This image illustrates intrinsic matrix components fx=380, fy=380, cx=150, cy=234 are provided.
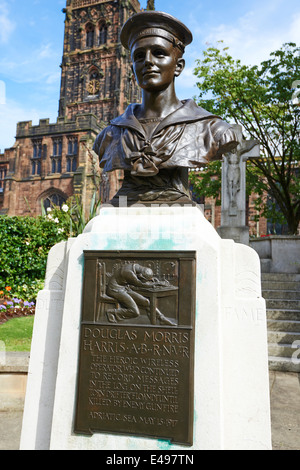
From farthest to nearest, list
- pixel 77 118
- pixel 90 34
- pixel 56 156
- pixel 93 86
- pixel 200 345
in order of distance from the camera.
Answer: pixel 90 34 < pixel 93 86 < pixel 56 156 < pixel 77 118 < pixel 200 345

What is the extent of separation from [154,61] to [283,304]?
5230 millimetres

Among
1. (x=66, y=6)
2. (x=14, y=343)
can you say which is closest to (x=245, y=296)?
(x=14, y=343)

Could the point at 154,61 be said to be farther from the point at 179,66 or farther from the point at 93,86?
the point at 93,86

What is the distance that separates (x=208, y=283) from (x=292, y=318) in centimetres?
459

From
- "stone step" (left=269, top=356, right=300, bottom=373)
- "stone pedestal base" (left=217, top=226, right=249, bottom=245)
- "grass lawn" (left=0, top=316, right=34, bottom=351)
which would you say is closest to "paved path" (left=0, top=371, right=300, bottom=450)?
"stone step" (left=269, top=356, right=300, bottom=373)

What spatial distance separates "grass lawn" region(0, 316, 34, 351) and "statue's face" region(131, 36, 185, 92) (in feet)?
12.2

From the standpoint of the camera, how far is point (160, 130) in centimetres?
305

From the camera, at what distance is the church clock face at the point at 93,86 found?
48.8 m

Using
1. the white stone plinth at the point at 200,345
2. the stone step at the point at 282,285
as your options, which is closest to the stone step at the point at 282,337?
the stone step at the point at 282,285

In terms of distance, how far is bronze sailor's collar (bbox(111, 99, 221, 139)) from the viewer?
307 centimetres

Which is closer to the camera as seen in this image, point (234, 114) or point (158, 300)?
point (158, 300)

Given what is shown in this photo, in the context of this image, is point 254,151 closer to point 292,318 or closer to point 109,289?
point 292,318

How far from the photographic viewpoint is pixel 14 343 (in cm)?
537

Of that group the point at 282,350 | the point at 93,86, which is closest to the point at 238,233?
the point at 282,350
